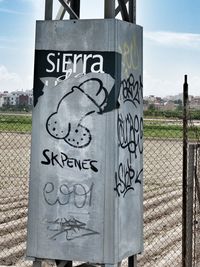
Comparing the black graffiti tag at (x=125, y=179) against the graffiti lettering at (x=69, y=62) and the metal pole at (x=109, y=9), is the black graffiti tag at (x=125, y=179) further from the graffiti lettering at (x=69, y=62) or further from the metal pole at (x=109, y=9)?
the metal pole at (x=109, y=9)

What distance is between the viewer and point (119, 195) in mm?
5449

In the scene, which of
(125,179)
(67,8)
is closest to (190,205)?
(125,179)

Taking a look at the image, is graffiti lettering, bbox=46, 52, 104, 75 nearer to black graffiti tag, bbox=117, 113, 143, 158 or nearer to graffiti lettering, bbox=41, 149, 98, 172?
black graffiti tag, bbox=117, 113, 143, 158

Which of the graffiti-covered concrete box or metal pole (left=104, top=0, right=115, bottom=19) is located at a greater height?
metal pole (left=104, top=0, right=115, bottom=19)

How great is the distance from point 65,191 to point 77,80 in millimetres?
1020

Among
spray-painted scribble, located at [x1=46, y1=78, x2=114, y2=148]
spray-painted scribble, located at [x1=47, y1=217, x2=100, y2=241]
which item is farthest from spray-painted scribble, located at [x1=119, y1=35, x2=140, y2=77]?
spray-painted scribble, located at [x1=47, y1=217, x2=100, y2=241]

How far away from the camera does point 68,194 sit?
545cm

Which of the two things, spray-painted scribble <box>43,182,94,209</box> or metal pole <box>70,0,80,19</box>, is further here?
metal pole <box>70,0,80,19</box>

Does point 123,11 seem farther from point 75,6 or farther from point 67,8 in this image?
point 67,8

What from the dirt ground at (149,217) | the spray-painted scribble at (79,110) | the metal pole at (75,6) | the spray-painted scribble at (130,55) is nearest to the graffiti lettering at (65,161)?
the spray-painted scribble at (79,110)

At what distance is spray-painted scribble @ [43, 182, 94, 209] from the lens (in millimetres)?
5402

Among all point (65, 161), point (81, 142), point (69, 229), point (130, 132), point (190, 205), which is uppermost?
point (130, 132)

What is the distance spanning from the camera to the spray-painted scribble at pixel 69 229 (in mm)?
5418

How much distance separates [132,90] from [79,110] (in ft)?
2.15
